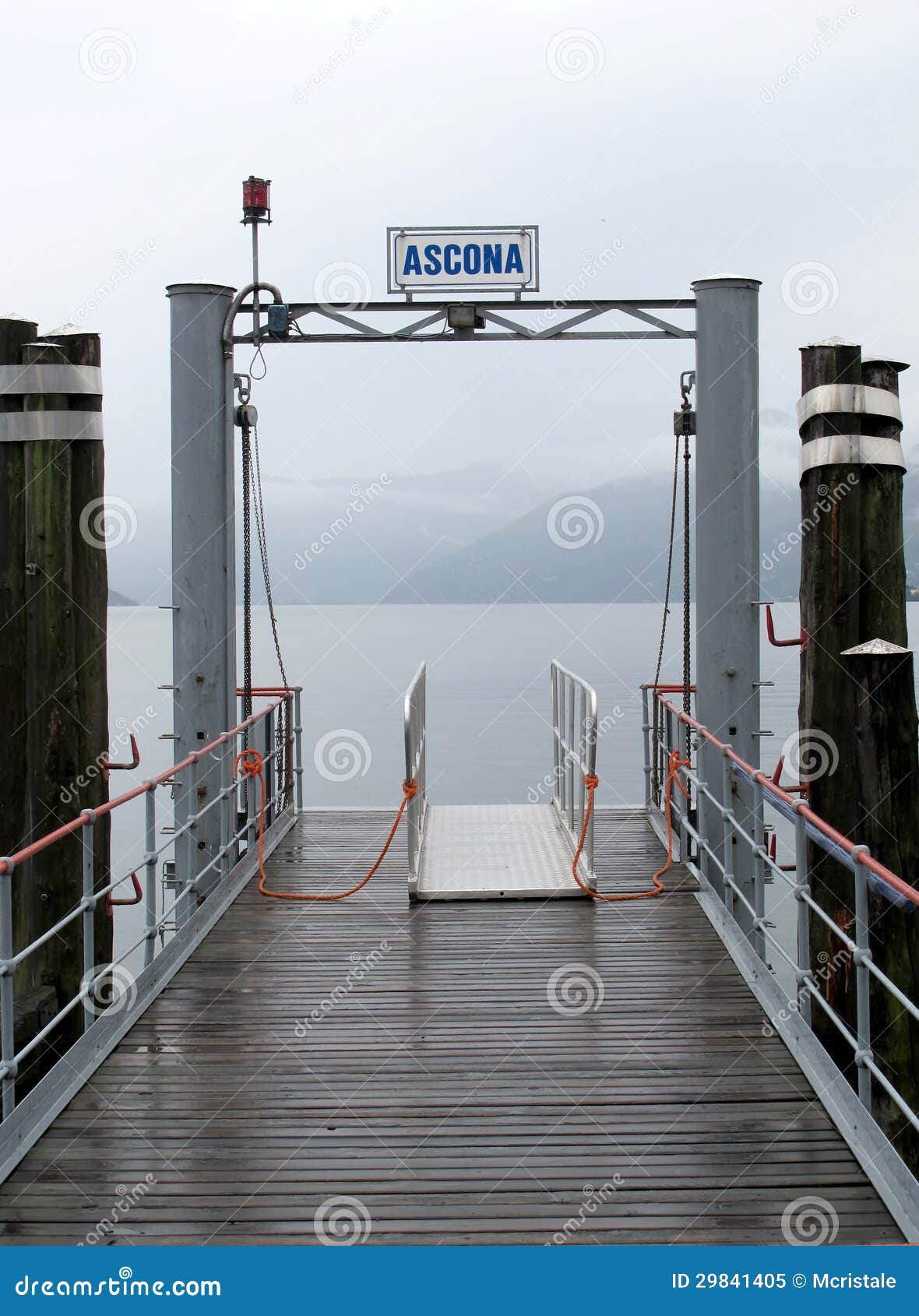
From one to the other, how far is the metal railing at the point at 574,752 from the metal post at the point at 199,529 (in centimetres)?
271

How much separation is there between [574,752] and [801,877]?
4458mm

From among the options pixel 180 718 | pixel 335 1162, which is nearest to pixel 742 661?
pixel 180 718

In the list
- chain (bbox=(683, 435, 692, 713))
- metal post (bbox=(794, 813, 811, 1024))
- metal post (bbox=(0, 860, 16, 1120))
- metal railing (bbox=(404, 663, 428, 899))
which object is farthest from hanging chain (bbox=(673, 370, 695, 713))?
metal post (bbox=(0, 860, 16, 1120))

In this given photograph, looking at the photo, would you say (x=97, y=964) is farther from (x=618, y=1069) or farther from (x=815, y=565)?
(x=815, y=565)

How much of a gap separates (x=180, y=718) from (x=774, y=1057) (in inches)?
227

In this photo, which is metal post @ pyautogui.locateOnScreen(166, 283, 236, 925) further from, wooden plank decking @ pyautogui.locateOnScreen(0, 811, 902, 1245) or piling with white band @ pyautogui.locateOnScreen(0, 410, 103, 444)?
piling with white band @ pyautogui.locateOnScreen(0, 410, 103, 444)

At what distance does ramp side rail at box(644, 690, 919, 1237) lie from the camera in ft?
15.7

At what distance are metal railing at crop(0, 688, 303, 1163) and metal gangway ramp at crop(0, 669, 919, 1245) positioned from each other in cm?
4

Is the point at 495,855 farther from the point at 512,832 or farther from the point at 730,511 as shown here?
the point at 730,511

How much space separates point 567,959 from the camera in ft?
25.2

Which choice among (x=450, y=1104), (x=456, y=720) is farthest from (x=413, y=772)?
(x=456, y=720)

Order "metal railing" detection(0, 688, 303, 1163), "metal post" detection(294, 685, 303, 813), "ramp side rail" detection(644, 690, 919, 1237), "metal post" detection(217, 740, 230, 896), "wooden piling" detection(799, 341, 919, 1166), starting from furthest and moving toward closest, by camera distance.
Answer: "metal post" detection(294, 685, 303, 813) < "metal post" detection(217, 740, 230, 896) < "wooden piling" detection(799, 341, 919, 1166) < "metal railing" detection(0, 688, 303, 1163) < "ramp side rail" detection(644, 690, 919, 1237)

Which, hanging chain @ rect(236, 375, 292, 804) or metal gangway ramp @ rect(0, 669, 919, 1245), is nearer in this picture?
metal gangway ramp @ rect(0, 669, 919, 1245)

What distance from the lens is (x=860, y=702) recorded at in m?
6.45
